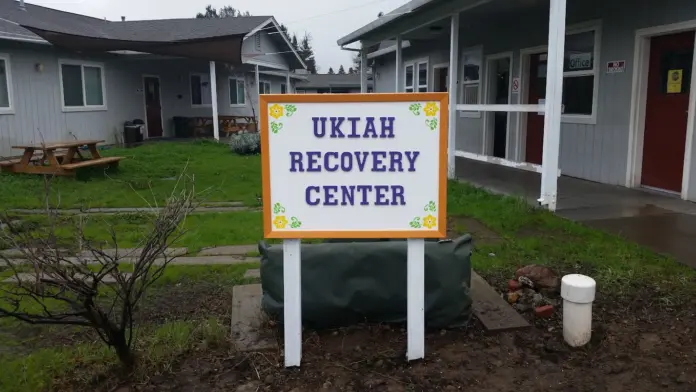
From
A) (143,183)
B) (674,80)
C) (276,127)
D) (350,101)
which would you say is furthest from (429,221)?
(143,183)

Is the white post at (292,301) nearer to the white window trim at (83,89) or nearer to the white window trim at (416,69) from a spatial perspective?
the white window trim at (416,69)

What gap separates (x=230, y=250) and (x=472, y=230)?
2471 millimetres

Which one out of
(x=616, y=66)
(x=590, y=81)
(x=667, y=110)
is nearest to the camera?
(x=667, y=110)

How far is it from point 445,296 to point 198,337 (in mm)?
1469

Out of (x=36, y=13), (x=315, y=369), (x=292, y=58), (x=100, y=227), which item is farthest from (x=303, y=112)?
(x=292, y=58)

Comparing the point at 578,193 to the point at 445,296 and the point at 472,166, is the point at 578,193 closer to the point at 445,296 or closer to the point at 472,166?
the point at 472,166

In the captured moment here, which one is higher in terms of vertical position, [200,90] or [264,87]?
[264,87]

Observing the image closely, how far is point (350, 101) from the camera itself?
3.03 m

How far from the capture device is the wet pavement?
5.29 meters

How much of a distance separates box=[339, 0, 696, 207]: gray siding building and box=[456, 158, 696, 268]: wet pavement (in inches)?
14.1

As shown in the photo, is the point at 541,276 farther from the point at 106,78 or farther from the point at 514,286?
the point at 106,78

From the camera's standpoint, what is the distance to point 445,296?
3.48 meters

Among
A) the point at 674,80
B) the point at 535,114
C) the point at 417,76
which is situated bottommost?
the point at 535,114

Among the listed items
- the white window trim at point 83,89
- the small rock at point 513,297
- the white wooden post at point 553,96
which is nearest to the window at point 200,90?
the white window trim at point 83,89
